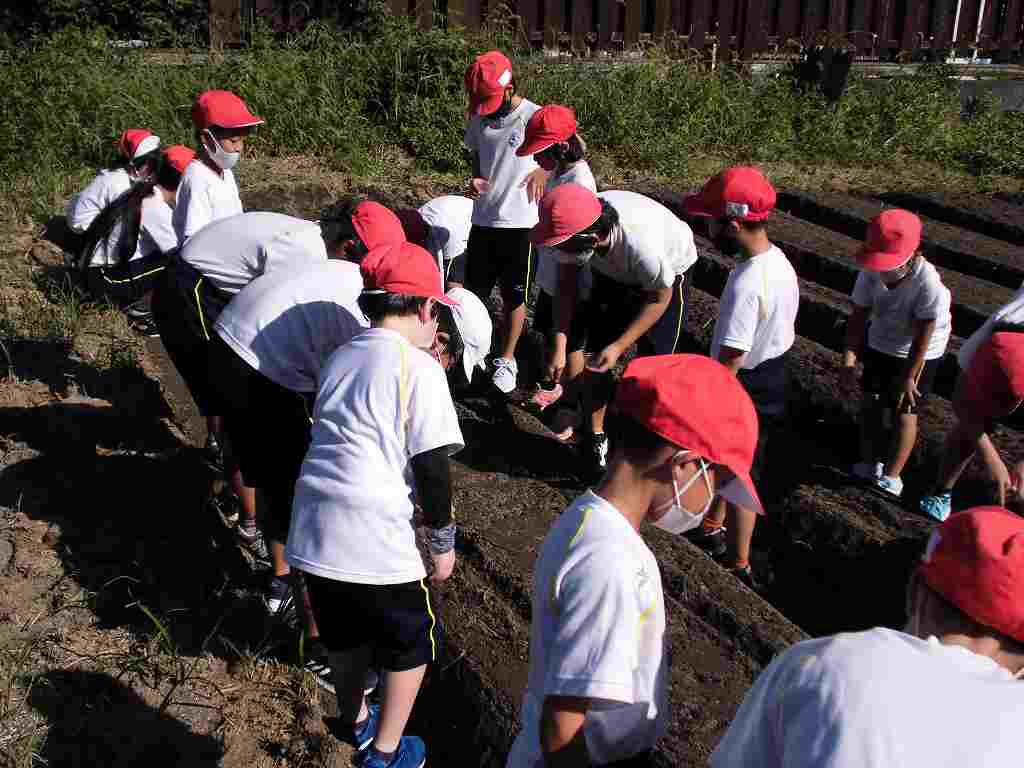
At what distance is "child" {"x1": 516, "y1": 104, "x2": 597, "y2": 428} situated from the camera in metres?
4.57

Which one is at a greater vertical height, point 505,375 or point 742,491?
point 742,491

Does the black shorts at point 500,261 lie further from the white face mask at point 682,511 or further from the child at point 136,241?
the white face mask at point 682,511

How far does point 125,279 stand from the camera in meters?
5.86

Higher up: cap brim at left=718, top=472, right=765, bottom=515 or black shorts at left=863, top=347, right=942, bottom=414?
Result: cap brim at left=718, top=472, right=765, bottom=515

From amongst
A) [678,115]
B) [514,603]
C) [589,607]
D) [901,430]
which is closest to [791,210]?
[678,115]

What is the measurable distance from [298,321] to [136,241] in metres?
2.80

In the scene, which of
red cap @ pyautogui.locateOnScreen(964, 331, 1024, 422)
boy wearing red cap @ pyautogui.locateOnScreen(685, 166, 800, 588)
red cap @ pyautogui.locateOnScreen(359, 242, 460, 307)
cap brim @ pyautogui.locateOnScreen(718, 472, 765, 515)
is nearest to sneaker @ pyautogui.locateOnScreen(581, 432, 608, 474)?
boy wearing red cap @ pyautogui.locateOnScreen(685, 166, 800, 588)

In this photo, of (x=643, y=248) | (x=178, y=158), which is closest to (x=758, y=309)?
(x=643, y=248)

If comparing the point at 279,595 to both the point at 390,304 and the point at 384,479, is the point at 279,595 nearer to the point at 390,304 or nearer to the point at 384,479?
the point at 384,479

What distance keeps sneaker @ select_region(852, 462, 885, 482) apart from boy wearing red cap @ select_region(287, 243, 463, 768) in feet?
9.25

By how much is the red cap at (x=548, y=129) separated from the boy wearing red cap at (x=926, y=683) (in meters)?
3.35

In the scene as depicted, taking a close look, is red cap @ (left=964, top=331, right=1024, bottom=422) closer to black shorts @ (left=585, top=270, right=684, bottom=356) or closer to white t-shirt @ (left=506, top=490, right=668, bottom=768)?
black shorts @ (left=585, top=270, right=684, bottom=356)

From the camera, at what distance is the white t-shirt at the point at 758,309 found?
11.9 ft

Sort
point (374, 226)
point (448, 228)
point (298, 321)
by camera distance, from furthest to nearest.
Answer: point (448, 228) → point (374, 226) → point (298, 321)
